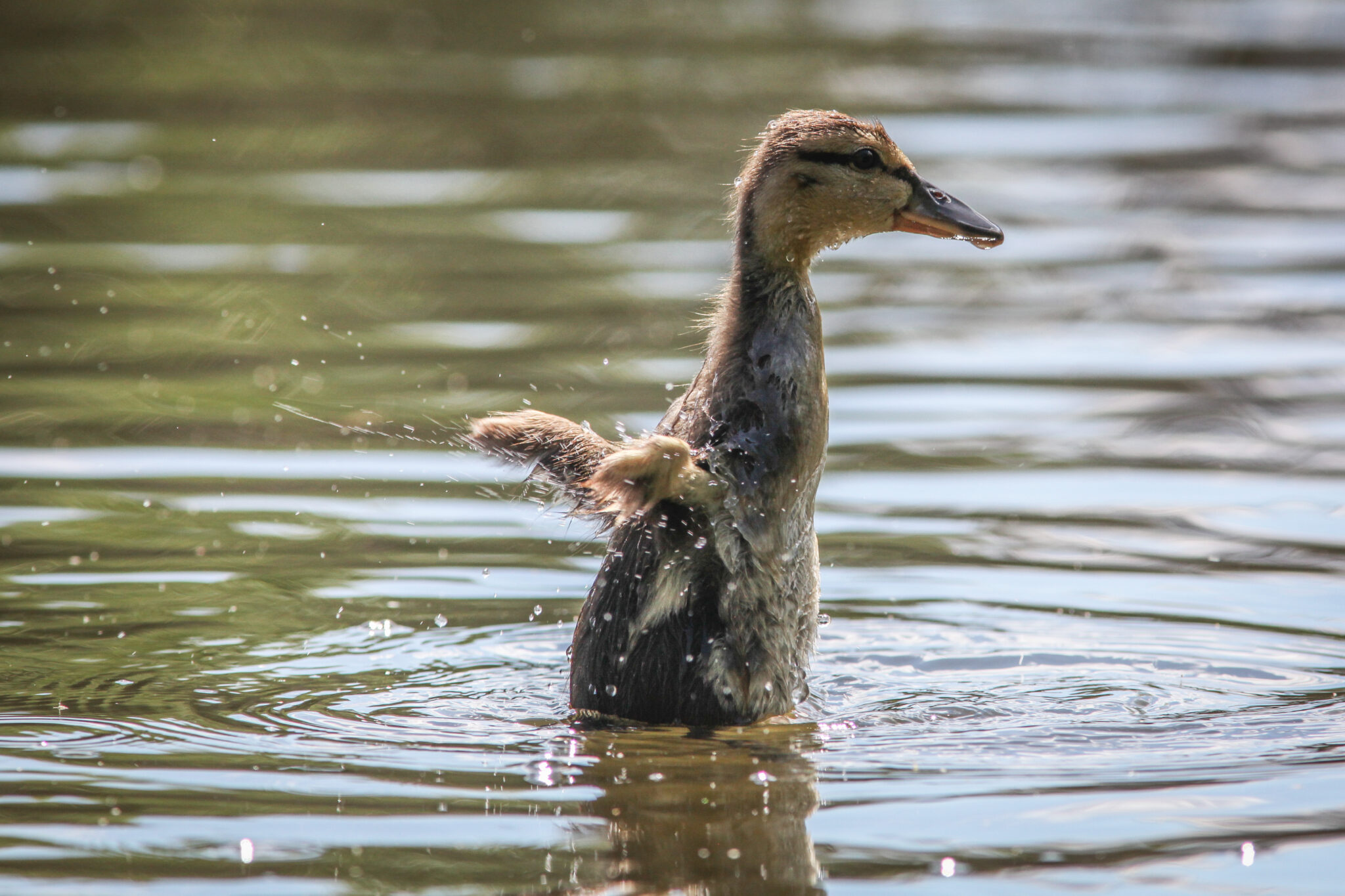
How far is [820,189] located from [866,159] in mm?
261

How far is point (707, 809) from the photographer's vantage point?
6.25m

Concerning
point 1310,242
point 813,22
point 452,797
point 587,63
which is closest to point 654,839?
point 452,797

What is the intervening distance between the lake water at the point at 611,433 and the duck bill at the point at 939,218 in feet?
5.39

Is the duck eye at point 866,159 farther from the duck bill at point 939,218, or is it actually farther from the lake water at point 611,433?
the lake water at point 611,433

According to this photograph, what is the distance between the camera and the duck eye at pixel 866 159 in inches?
304

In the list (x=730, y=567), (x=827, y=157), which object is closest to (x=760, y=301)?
(x=827, y=157)

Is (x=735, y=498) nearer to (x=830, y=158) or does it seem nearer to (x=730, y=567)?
(x=730, y=567)

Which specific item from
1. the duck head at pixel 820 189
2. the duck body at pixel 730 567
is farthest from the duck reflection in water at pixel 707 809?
the duck head at pixel 820 189

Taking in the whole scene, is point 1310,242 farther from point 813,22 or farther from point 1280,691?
point 813,22

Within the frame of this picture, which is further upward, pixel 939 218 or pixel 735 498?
pixel 939 218

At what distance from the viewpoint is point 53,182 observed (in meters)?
15.6

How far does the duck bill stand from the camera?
794 centimetres

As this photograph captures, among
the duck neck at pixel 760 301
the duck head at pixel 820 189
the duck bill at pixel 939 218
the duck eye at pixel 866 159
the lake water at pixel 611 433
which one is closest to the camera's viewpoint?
the lake water at pixel 611 433

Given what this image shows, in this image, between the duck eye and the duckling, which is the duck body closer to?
the duckling
